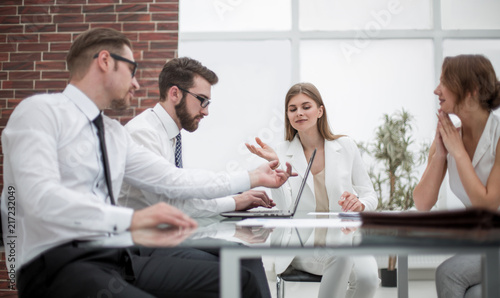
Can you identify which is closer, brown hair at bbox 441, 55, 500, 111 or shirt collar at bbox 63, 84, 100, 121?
shirt collar at bbox 63, 84, 100, 121

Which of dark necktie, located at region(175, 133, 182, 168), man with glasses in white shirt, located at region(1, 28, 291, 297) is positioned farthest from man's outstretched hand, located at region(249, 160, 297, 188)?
dark necktie, located at region(175, 133, 182, 168)

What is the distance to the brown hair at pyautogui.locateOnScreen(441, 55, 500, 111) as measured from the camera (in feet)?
6.63

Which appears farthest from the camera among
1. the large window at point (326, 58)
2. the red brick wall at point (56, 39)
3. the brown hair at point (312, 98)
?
the large window at point (326, 58)

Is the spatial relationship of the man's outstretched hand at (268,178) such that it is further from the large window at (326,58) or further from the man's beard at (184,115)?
the large window at (326,58)

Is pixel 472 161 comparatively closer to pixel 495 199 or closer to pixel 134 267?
pixel 495 199

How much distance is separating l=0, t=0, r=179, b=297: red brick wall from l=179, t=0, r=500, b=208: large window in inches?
22.1

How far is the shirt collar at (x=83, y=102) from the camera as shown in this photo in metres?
1.63

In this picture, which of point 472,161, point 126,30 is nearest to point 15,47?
point 126,30

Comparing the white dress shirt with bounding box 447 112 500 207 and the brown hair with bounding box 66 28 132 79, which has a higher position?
the brown hair with bounding box 66 28 132 79

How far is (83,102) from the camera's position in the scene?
5.39 feet

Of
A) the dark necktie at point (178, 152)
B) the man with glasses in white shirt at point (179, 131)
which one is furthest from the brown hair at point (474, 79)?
the dark necktie at point (178, 152)

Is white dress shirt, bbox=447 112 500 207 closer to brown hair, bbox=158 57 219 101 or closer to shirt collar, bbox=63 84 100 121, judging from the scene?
brown hair, bbox=158 57 219 101

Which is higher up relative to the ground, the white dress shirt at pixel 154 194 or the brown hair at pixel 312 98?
the brown hair at pixel 312 98

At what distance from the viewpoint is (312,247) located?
1.05m
